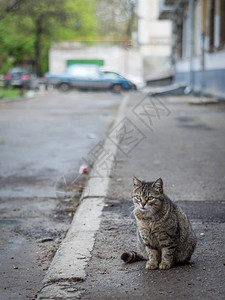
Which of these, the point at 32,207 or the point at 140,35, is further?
the point at 140,35

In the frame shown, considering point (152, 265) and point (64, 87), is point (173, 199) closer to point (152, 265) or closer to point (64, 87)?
point (152, 265)

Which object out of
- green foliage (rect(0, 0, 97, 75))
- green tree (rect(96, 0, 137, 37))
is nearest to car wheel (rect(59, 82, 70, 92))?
green foliage (rect(0, 0, 97, 75))

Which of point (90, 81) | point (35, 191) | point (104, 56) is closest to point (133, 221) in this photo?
point (35, 191)

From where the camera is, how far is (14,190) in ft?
21.0

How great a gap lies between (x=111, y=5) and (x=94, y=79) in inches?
1449

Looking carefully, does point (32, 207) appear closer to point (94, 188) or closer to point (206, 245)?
point (94, 188)

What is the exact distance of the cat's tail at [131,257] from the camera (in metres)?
3.54

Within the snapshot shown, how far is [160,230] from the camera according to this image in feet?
11.1

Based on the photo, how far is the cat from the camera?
3383mm

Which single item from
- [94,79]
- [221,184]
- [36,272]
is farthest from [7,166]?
[94,79]

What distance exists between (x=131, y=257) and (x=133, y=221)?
42.5 inches

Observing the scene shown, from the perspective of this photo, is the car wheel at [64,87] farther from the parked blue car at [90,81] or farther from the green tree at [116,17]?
the green tree at [116,17]

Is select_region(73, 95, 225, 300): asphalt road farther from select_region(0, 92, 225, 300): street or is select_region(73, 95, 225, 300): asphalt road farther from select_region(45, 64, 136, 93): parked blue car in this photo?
select_region(45, 64, 136, 93): parked blue car

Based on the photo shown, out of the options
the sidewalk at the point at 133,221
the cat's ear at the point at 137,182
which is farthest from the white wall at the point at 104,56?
the cat's ear at the point at 137,182
